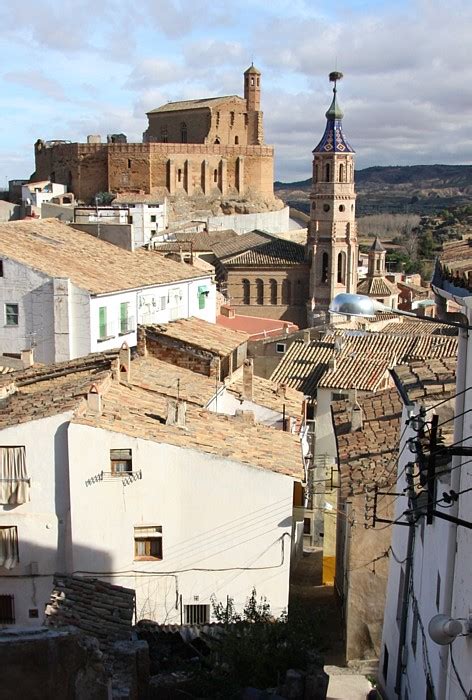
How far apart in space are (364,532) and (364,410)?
9.68 feet

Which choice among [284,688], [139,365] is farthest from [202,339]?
[284,688]

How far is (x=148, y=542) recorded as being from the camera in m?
14.5

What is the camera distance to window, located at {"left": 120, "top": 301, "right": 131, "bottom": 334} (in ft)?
84.4

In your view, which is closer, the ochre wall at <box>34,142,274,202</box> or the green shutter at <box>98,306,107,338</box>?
the green shutter at <box>98,306,107,338</box>

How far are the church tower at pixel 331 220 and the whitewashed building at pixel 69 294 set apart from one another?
3505cm

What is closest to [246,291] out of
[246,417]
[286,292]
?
[286,292]

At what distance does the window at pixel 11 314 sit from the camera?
24.3m

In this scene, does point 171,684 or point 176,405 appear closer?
point 171,684

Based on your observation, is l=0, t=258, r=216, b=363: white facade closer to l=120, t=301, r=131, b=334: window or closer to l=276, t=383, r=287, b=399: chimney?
l=120, t=301, r=131, b=334: window

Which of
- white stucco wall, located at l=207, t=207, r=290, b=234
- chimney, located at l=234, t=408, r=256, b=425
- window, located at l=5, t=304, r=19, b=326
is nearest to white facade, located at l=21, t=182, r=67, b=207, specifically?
white stucco wall, located at l=207, t=207, r=290, b=234

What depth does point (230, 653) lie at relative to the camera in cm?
1008

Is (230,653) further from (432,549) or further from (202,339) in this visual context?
(202,339)

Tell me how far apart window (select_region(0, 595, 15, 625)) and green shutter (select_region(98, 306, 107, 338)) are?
1123 cm

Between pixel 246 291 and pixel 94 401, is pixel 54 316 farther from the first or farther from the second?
pixel 246 291
